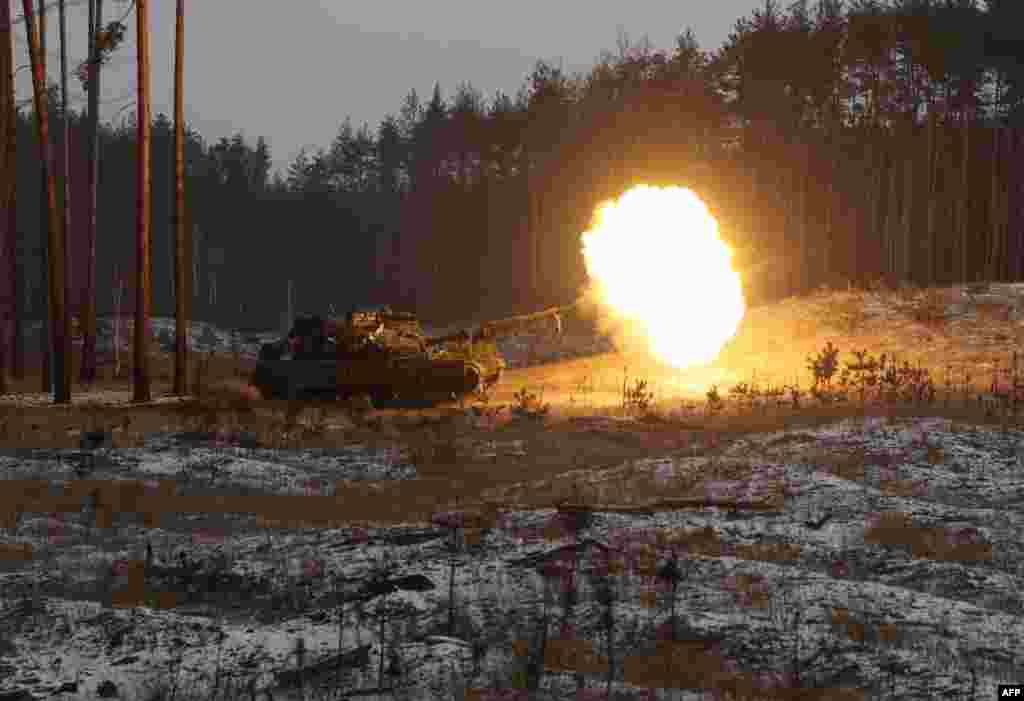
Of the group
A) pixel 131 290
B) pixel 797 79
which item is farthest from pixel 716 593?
pixel 131 290

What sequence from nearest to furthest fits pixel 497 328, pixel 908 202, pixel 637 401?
1. pixel 637 401
2. pixel 497 328
3. pixel 908 202

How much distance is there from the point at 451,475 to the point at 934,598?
901 centimetres

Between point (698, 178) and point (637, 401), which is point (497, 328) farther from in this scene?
point (698, 178)

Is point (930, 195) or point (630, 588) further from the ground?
point (930, 195)

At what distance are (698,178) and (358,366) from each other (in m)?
36.7

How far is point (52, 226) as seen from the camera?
25453 millimetres

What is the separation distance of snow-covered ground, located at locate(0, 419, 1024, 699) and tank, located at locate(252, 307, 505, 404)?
34.0 ft

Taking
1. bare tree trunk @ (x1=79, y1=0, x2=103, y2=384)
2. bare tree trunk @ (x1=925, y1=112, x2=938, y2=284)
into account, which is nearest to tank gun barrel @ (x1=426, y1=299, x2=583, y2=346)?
bare tree trunk @ (x1=79, y1=0, x2=103, y2=384)

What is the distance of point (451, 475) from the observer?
17.2 m

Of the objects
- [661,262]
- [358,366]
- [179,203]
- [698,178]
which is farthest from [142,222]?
[698,178]

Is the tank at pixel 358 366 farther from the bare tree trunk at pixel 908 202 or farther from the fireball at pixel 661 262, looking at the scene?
the bare tree trunk at pixel 908 202

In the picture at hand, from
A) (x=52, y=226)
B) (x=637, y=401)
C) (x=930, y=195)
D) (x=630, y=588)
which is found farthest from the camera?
(x=930, y=195)

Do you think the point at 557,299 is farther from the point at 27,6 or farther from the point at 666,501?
the point at 666,501

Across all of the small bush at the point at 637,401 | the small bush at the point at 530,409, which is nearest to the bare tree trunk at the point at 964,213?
the small bush at the point at 637,401
